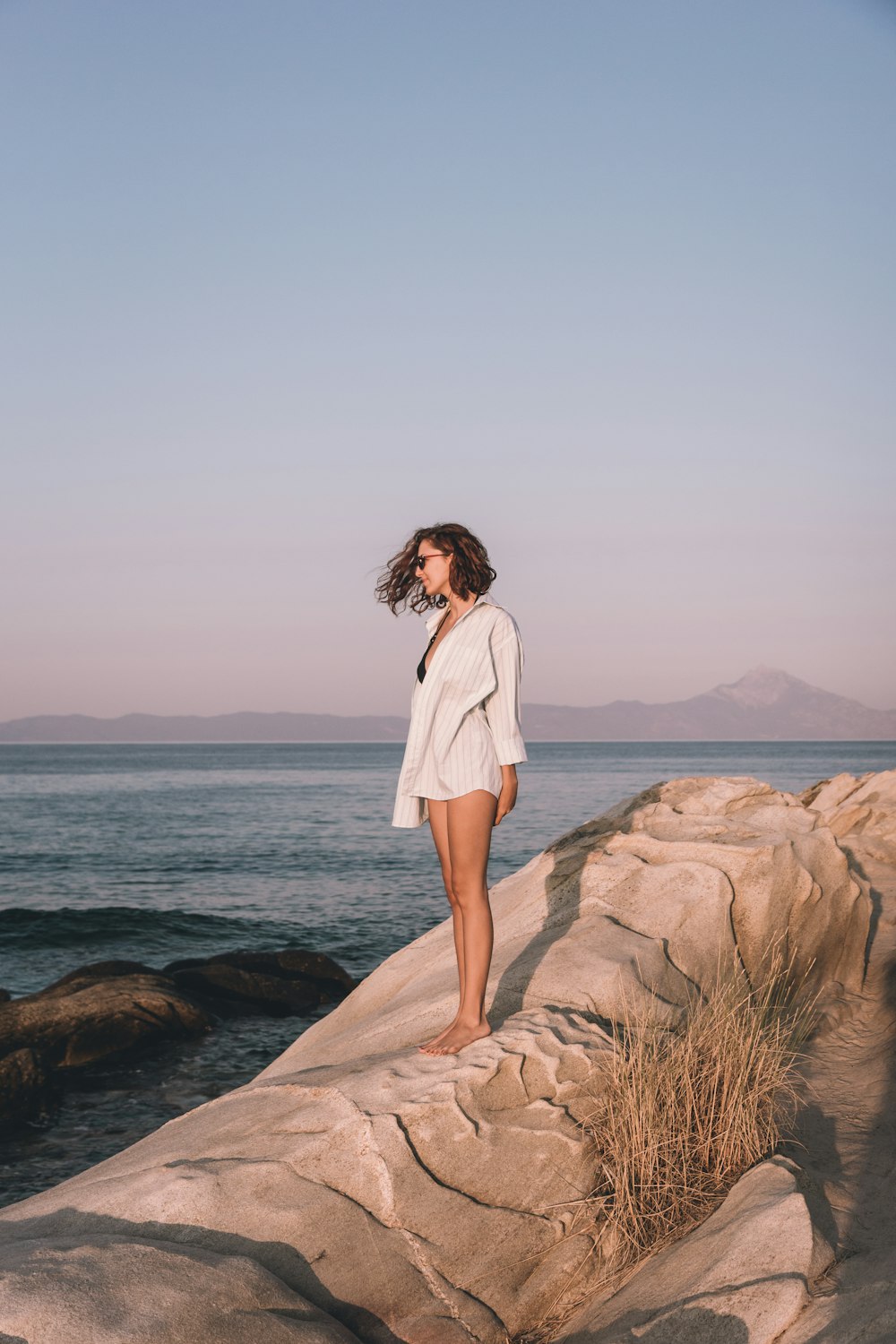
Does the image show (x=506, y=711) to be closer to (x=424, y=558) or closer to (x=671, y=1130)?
(x=424, y=558)

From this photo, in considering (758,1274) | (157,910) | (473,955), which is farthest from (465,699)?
(157,910)

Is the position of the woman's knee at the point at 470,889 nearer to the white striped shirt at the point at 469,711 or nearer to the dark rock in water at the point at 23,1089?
the white striped shirt at the point at 469,711

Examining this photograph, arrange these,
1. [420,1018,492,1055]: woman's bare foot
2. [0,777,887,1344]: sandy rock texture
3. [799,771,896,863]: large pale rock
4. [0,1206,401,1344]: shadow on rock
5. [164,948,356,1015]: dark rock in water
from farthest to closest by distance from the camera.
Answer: [164,948,356,1015]: dark rock in water → [799,771,896,863]: large pale rock → [420,1018,492,1055]: woman's bare foot → [0,777,887,1344]: sandy rock texture → [0,1206,401,1344]: shadow on rock

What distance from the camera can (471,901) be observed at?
494cm

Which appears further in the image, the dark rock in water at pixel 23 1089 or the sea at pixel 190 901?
the sea at pixel 190 901

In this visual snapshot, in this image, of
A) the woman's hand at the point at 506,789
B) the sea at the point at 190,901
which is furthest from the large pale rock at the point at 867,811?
the woman's hand at the point at 506,789

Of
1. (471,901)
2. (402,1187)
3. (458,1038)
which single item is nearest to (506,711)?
(471,901)

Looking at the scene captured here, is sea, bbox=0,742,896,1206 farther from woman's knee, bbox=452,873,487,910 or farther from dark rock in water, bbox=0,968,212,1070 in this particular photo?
woman's knee, bbox=452,873,487,910

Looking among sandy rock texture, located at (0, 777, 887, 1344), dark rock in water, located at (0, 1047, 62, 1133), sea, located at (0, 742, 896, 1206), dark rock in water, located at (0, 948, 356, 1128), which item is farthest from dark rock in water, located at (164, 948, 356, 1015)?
sandy rock texture, located at (0, 777, 887, 1344)

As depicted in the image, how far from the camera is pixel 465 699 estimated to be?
5078 mm

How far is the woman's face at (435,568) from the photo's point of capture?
5207 mm

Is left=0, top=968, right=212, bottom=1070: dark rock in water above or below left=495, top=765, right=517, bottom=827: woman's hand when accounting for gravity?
below

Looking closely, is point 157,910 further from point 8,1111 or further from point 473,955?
point 473,955

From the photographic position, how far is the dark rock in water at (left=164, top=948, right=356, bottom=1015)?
42.8ft
